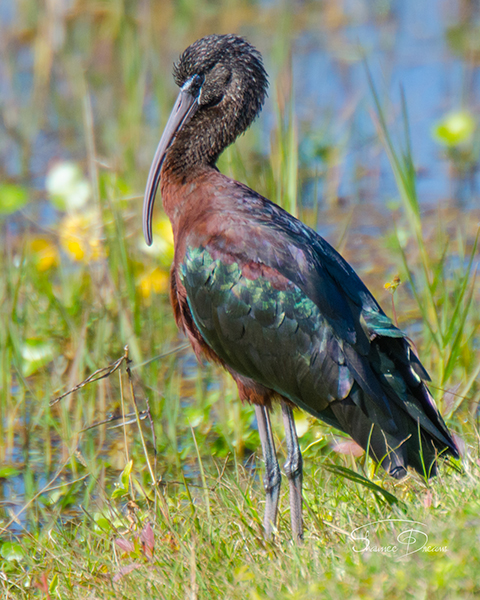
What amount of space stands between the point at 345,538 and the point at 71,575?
0.90m

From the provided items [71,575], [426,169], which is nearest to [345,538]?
[71,575]

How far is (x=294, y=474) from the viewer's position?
3016 millimetres

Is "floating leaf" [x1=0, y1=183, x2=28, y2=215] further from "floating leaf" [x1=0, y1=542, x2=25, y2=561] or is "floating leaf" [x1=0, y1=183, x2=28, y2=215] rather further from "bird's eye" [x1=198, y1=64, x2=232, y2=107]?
"floating leaf" [x1=0, y1=542, x2=25, y2=561]

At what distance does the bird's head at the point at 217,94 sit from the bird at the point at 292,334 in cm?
20

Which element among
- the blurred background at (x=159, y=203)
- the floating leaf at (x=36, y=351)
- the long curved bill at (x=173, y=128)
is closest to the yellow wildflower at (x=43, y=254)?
the blurred background at (x=159, y=203)

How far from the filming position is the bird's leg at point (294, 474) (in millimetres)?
2779

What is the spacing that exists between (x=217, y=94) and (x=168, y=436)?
1495 mm

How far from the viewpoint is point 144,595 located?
2.46m

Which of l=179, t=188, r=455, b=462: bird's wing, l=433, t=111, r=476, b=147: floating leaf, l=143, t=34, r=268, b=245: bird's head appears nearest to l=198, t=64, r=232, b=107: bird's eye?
l=143, t=34, r=268, b=245: bird's head

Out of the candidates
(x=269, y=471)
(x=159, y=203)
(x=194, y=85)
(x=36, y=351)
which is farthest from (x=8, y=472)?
(x=159, y=203)

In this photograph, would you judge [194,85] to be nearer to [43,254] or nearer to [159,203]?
[43,254]

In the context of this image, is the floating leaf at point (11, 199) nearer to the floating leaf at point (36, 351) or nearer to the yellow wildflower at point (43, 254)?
the yellow wildflower at point (43, 254)

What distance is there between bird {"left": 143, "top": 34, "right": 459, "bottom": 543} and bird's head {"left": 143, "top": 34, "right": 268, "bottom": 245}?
20cm

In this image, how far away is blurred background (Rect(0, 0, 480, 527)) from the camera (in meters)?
3.81
